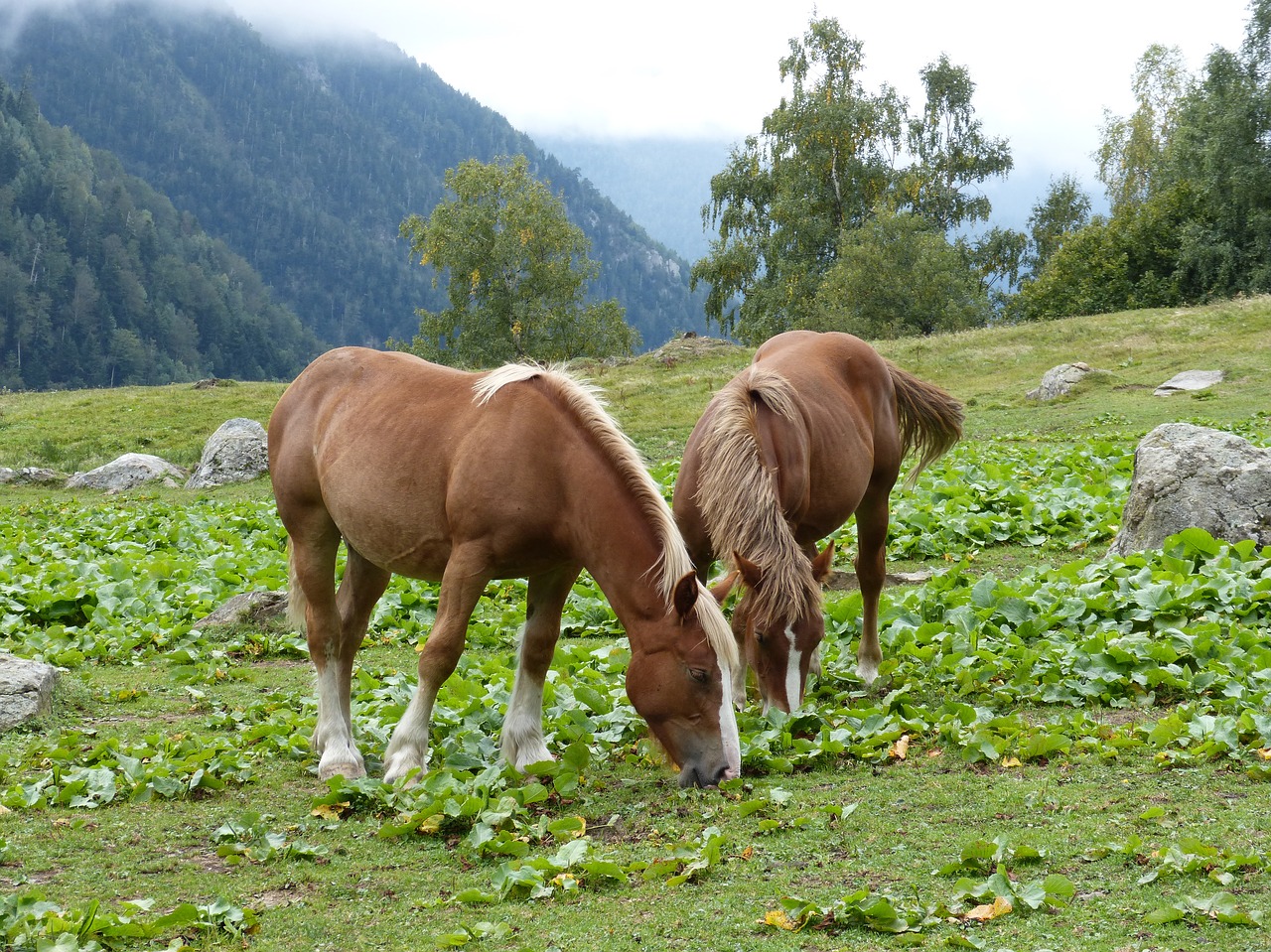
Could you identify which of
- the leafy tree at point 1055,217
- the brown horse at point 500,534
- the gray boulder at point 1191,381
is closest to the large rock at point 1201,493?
the brown horse at point 500,534

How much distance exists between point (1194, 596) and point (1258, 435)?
9.79 meters

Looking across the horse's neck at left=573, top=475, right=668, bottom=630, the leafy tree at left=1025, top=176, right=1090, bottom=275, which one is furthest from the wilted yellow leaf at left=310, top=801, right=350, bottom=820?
the leafy tree at left=1025, top=176, right=1090, bottom=275

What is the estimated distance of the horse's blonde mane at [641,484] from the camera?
475 centimetres

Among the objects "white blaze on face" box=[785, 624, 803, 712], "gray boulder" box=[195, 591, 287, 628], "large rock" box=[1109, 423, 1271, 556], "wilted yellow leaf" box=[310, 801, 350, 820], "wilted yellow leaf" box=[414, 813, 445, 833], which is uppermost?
"large rock" box=[1109, 423, 1271, 556]

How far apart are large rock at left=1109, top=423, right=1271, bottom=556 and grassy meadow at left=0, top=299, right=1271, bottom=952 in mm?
642

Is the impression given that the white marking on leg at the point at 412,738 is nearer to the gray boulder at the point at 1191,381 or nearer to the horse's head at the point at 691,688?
the horse's head at the point at 691,688

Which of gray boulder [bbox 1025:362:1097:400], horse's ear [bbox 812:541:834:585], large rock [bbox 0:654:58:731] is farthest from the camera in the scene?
gray boulder [bbox 1025:362:1097:400]

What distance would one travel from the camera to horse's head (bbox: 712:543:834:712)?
5.52 m

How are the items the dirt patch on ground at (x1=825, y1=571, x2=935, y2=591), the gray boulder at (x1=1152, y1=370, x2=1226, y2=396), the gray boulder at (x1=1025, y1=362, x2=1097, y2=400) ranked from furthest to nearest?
the gray boulder at (x1=1025, y1=362, x2=1097, y2=400) < the gray boulder at (x1=1152, y1=370, x2=1226, y2=396) < the dirt patch on ground at (x1=825, y1=571, x2=935, y2=591)

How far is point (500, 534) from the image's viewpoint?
5.14 metres

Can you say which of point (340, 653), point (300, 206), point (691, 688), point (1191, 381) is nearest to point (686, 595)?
point (691, 688)

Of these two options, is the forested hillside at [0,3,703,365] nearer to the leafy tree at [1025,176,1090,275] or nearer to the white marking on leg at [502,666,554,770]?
the leafy tree at [1025,176,1090,275]

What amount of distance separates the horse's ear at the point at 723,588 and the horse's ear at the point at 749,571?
0.20ft

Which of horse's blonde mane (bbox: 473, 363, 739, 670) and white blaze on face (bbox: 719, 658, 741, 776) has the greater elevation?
horse's blonde mane (bbox: 473, 363, 739, 670)
